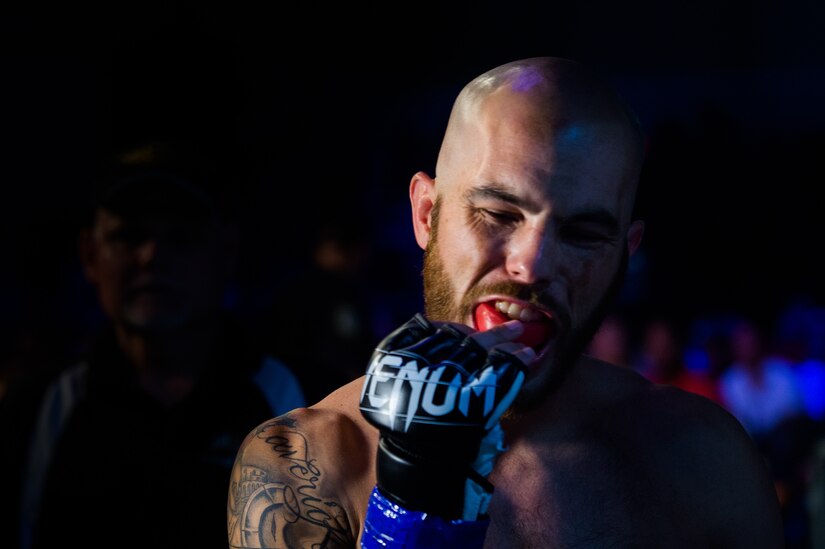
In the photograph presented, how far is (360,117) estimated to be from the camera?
38.4ft

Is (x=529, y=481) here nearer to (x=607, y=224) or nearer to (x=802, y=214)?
(x=607, y=224)

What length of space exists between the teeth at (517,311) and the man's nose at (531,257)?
0.06 meters

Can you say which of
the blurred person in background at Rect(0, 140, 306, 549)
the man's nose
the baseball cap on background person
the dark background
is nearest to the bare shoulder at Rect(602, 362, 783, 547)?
the man's nose

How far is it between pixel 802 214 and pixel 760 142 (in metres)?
1.09

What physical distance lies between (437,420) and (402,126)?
949cm

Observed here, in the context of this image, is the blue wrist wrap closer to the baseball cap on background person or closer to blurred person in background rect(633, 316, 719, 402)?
the baseball cap on background person

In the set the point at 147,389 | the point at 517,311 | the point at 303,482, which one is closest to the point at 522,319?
the point at 517,311

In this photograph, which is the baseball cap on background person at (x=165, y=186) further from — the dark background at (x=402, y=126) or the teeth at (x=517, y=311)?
the dark background at (x=402, y=126)

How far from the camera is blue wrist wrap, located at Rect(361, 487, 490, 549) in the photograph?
4.83ft

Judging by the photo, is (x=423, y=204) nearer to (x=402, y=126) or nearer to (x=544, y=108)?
(x=544, y=108)

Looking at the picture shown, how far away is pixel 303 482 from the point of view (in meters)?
1.79

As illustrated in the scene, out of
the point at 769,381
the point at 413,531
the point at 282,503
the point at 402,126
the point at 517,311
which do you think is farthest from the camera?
the point at 402,126

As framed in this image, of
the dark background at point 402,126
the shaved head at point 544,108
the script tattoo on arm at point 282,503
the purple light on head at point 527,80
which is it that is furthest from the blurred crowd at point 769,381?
the script tattoo on arm at point 282,503

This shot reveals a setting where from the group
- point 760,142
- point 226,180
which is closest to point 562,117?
point 226,180
